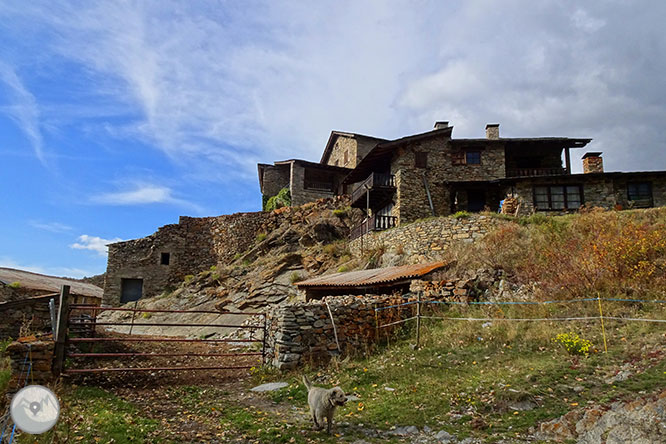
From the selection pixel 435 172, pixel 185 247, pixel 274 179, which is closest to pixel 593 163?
pixel 435 172

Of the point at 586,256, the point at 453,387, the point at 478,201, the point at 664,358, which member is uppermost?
the point at 478,201

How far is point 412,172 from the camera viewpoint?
82.6ft

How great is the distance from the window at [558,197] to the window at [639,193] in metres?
2.52

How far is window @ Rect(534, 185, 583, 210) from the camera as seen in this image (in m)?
22.4

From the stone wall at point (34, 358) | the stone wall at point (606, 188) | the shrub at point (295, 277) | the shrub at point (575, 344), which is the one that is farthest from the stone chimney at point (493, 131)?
the stone wall at point (34, 358)

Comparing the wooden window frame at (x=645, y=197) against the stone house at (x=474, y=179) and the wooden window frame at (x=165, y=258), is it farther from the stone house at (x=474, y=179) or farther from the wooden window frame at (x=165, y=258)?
the wooden window frame at (x=165, y=258)

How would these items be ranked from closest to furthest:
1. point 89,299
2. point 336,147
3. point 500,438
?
point 500,438
point 89,299
point 336,147

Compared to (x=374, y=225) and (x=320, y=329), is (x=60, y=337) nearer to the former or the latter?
(x=320, y=329)

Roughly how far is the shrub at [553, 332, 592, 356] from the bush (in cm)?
2604

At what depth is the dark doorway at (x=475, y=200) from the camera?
25.8 metres

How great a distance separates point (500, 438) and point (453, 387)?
71.3 inches

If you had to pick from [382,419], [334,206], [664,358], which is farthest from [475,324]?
[334,206]

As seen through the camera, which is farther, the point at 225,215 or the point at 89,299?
the point at 225,215

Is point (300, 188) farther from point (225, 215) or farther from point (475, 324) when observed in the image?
point (475, 324)
